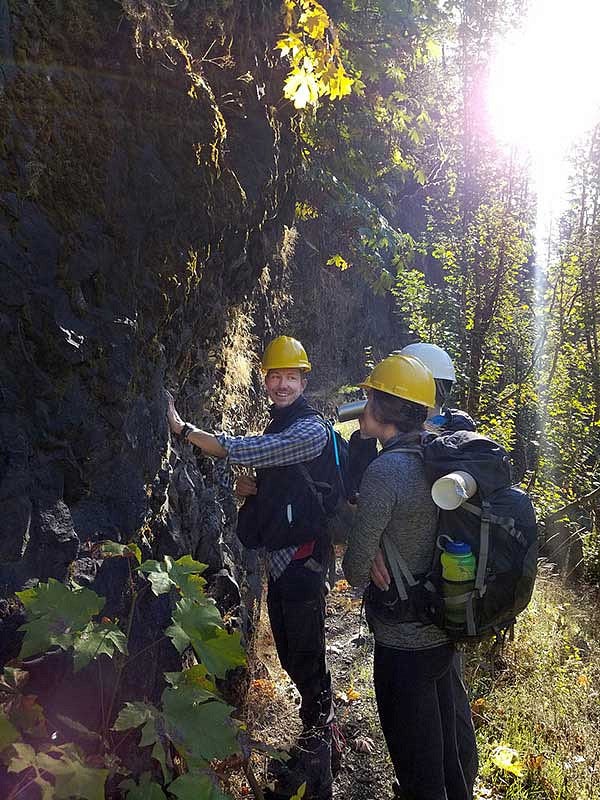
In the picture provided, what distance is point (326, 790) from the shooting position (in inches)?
134

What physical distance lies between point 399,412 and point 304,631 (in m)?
1.37

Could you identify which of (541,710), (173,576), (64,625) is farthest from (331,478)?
(541,710)

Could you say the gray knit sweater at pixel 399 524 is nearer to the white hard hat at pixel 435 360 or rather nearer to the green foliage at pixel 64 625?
the green foliage at pixel 64 625

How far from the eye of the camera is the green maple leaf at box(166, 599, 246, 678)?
1864 mm

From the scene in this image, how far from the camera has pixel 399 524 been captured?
2756mm

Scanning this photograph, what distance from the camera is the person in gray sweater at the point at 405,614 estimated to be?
2.69 metres

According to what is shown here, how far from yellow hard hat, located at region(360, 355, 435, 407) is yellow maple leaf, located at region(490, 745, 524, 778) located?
8.78 feet

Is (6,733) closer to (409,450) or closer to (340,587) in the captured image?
(409,450)

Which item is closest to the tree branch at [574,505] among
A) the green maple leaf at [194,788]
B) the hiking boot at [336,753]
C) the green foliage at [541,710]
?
the green foliage at [541,710]

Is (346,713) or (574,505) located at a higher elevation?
(346,713)

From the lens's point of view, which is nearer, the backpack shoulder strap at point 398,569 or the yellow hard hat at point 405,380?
the backpack shoulder strap at point 398,569

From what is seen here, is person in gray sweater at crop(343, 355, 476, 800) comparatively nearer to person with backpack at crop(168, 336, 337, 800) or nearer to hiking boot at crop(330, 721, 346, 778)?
person with backpack at crop(168, 336, 337, 800)

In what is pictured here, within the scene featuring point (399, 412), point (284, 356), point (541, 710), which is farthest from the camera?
point (541, 710)

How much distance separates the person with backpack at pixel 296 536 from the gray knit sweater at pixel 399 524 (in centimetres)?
56
